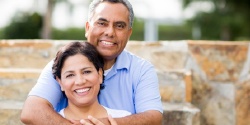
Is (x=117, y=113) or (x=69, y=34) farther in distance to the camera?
(x=69, y=34)

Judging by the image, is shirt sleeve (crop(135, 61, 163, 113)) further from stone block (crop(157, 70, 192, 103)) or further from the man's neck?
stone block (crop(157, 70, 192, 103))

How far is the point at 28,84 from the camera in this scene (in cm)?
321

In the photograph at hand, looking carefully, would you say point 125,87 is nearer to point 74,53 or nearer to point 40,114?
point 74,53

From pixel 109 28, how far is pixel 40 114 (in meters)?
0.64

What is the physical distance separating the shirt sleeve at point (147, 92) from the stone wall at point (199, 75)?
2.25 feet

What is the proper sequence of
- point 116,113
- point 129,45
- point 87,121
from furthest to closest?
point 129,45 < point 116,113 < point 87,121

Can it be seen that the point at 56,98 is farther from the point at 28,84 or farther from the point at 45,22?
the point at 45,22

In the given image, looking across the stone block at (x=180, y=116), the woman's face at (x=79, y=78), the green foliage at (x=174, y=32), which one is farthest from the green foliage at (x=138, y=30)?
the woman's face at (x=79, y=78)

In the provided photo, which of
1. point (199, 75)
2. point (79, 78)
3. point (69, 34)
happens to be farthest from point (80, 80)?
point (69, 34)

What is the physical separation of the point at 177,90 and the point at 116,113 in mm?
939

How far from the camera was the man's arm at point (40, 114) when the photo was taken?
2295mm

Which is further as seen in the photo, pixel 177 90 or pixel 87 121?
pixel 177 90

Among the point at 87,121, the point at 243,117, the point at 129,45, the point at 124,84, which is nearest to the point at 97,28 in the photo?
the point at 124,84

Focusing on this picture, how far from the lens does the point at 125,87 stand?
2635 millimetres
